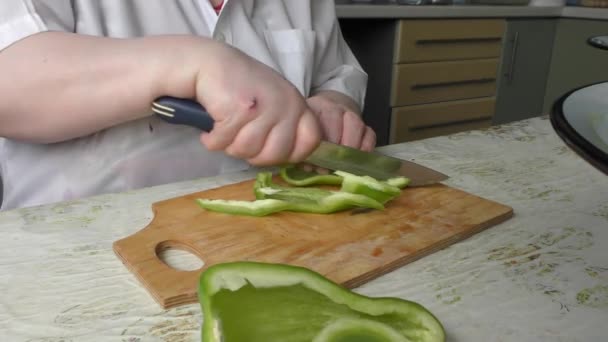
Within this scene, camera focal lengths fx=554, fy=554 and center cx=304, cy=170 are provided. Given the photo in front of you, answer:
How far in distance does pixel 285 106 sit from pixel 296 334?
25 centimetres

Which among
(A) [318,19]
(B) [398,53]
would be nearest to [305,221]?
(A) [318,19]

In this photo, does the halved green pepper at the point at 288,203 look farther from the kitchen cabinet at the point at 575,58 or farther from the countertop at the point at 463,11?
the kitchen cabinet at the point at 575,58

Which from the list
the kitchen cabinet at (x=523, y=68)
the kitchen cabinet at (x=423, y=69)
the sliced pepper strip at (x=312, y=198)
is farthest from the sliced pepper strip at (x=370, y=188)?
the kitchen cabinet at (x=523, y=68)

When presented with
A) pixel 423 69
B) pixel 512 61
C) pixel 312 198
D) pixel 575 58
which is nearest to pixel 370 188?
pixel 312 198

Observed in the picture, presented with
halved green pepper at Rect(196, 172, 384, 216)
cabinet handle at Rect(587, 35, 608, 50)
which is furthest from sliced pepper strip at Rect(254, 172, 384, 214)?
cabinet handle at Rect(587, 35, 608, 50)

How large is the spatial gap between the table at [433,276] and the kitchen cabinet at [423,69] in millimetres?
1264

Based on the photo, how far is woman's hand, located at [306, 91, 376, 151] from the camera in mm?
609

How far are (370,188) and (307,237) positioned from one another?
0.28ft

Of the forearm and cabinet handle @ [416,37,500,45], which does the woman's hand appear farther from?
cabinet handle @ [416,37,500,45]

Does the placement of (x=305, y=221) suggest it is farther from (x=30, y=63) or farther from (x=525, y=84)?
(x=525, y=84)

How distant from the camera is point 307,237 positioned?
425 mm

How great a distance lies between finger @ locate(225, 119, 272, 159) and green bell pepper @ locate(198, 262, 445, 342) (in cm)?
19

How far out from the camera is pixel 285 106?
494 millimetres

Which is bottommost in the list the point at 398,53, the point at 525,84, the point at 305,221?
the point at 525,84
